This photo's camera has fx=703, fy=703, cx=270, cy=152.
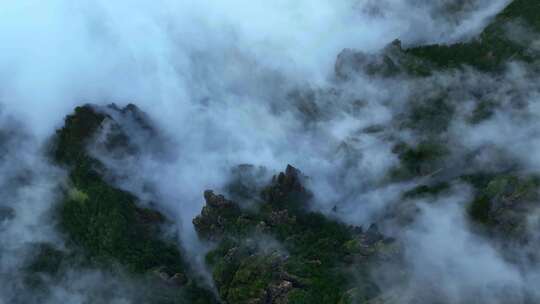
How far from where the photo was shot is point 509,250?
18762cm

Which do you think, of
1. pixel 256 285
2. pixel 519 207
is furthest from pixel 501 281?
pixel 256 285

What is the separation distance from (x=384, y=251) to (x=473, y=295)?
30.0m

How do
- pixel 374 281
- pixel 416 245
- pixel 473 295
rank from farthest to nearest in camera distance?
pixel 416 245 → pixel 374 281 → pixel 473 295

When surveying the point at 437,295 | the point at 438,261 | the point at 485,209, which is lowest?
the point at 437,295

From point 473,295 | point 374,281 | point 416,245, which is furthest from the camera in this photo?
point 416,245

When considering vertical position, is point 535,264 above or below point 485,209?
below

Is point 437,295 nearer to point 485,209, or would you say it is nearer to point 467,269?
point 467,269

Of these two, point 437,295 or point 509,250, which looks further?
point 509,250

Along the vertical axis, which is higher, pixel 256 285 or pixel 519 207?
pixel 519 207

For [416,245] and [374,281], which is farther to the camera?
[416,245]

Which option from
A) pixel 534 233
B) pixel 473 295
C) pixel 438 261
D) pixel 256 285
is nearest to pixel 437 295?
pixel 473 295

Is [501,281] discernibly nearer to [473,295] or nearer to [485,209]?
[473,295]

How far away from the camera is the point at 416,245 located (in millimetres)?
199375

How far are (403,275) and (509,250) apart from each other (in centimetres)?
2959
